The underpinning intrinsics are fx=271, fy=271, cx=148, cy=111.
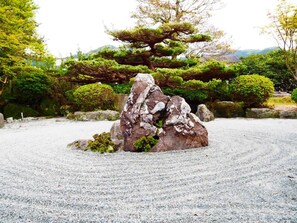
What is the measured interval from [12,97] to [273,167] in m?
10.0

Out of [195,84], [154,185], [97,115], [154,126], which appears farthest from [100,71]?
[154,185]

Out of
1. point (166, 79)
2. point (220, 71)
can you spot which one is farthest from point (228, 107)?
point (166, 79)

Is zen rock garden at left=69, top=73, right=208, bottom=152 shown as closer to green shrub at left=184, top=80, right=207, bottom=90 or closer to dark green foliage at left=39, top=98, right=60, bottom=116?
green shrub at left=184, top=80, right=207, bottom=90

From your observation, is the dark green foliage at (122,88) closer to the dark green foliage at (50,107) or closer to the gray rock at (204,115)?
the dark green foliage at (50,107)

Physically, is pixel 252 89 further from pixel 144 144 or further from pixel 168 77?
pixel 144 144

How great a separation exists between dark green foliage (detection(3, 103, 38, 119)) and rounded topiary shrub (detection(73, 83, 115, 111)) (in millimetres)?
2566

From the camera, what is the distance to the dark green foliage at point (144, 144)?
4062 millimetres

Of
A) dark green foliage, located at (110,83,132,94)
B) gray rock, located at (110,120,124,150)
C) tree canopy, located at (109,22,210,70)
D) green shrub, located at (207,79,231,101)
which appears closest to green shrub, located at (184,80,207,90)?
green shrub, located at (207,79,231,101)

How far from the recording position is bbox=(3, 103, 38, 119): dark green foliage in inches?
405

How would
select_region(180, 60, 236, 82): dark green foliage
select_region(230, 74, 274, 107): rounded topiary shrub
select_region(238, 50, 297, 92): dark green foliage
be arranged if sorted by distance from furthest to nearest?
1. select_region(238, 50, 297, 92): dark green foliage
2. select_region(180, 60, 236, 82): dark green foliage
3. select_region(230, 74, 274, 107): rounded topiary shrub

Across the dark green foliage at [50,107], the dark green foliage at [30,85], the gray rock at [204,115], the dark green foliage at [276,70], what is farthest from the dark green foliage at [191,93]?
the dark green foliage at [30,85]

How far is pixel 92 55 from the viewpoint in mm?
10422

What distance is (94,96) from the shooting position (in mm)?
8930

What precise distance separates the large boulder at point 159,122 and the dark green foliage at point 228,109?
16.0 feet
